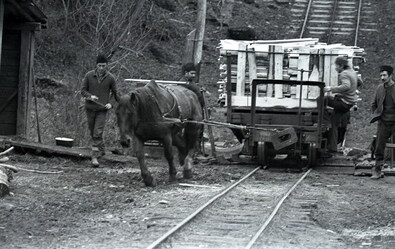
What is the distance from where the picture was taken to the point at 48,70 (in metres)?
30.5

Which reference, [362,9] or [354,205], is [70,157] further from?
[362,9]

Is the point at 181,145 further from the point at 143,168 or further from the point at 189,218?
the point at 189,218

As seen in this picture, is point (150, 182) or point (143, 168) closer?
point (143, 168)

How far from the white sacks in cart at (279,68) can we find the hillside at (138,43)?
4073 millimetres

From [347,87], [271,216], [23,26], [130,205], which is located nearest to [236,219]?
[271,216]

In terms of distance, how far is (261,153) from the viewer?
62.1 ft

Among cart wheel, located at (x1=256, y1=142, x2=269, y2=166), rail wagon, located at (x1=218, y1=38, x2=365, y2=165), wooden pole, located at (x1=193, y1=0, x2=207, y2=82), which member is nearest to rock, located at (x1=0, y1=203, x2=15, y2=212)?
rail wagon, located at (x1=218, y1=38, x2=365, y2=165)

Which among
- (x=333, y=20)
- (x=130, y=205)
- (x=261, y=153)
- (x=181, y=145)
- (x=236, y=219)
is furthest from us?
(x=333, y=20)

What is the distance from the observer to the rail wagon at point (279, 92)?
1869 cm

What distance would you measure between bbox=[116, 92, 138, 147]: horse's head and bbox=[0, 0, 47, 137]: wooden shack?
5.59 meters

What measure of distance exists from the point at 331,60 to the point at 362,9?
2238cm

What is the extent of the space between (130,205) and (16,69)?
7.92m

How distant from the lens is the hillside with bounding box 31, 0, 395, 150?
24.2 metres

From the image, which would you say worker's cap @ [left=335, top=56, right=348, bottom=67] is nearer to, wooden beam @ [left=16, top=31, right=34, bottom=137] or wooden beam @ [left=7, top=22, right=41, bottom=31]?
wooden beam @ [left=7, top=22, right=41, bottom=31]
